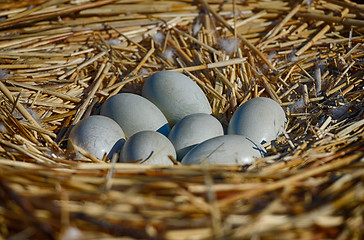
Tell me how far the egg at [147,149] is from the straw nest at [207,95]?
6.6 inches

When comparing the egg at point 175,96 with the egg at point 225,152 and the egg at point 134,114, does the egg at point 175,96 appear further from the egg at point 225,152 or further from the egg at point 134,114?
the egg at point 225,152

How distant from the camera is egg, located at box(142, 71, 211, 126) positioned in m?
1.98

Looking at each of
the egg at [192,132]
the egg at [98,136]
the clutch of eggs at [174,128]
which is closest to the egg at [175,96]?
the clutch of eggs at [174,128]

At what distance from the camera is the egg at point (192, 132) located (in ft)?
5.81

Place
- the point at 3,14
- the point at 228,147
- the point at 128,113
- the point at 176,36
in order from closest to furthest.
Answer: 1. the point at 228,147
2. the point at 128,113
3. the point at 3,14
4. the point at 176,36

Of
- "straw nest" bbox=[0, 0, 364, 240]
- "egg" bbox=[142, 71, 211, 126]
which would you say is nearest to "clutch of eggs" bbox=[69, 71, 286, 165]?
"egg" bbox=[142, 71, 211, 126]

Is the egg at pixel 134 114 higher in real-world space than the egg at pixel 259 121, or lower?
higher

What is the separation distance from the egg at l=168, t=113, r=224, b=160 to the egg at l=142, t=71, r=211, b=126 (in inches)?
6.7

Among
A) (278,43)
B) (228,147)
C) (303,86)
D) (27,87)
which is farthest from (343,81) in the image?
(27,87)

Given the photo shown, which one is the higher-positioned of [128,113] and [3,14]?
[3,14]

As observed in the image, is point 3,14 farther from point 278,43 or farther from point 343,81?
point 343,81

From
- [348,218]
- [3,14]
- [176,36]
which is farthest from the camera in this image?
[176,36]

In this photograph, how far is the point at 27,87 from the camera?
2033 mm

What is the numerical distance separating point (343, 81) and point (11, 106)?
1.53 metres
